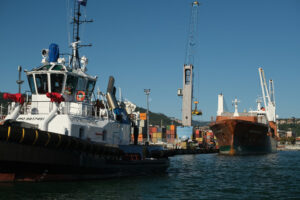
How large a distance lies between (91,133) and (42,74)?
13.3ft

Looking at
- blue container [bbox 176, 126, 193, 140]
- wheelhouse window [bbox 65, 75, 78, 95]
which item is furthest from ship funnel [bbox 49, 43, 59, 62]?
blue container [bbox 176, 126, 193, 140]

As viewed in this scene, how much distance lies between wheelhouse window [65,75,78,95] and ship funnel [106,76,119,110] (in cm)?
295

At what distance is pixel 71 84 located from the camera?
1841 cm

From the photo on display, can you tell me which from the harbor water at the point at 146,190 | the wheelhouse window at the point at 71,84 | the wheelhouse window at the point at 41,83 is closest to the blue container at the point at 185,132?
the harbor water at the point at 146,190

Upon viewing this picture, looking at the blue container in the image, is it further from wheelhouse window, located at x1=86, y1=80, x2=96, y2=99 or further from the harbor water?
wheelhouse window, located at x1=86, y1=80, x2=96, y2=99

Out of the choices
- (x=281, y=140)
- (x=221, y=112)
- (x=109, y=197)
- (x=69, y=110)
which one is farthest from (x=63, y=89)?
(x=281, y=140)

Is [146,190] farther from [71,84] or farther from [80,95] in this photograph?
[71,84]

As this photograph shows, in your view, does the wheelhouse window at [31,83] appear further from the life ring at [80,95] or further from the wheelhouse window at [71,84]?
the life ring at [80,95]

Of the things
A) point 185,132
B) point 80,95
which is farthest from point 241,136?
point 80,95

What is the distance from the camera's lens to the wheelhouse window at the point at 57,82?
1794cm

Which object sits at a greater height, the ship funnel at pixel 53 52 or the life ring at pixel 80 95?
the ship funnel at pixel 53 52

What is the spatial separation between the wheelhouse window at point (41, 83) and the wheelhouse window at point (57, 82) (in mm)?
375

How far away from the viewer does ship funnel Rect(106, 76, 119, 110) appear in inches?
824

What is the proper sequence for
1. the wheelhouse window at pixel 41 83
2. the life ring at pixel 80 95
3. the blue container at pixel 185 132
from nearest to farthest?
the wheelhouse window at pixel 41 83, the life ring at pixel 80 95, the blue container at pixel 185 132
